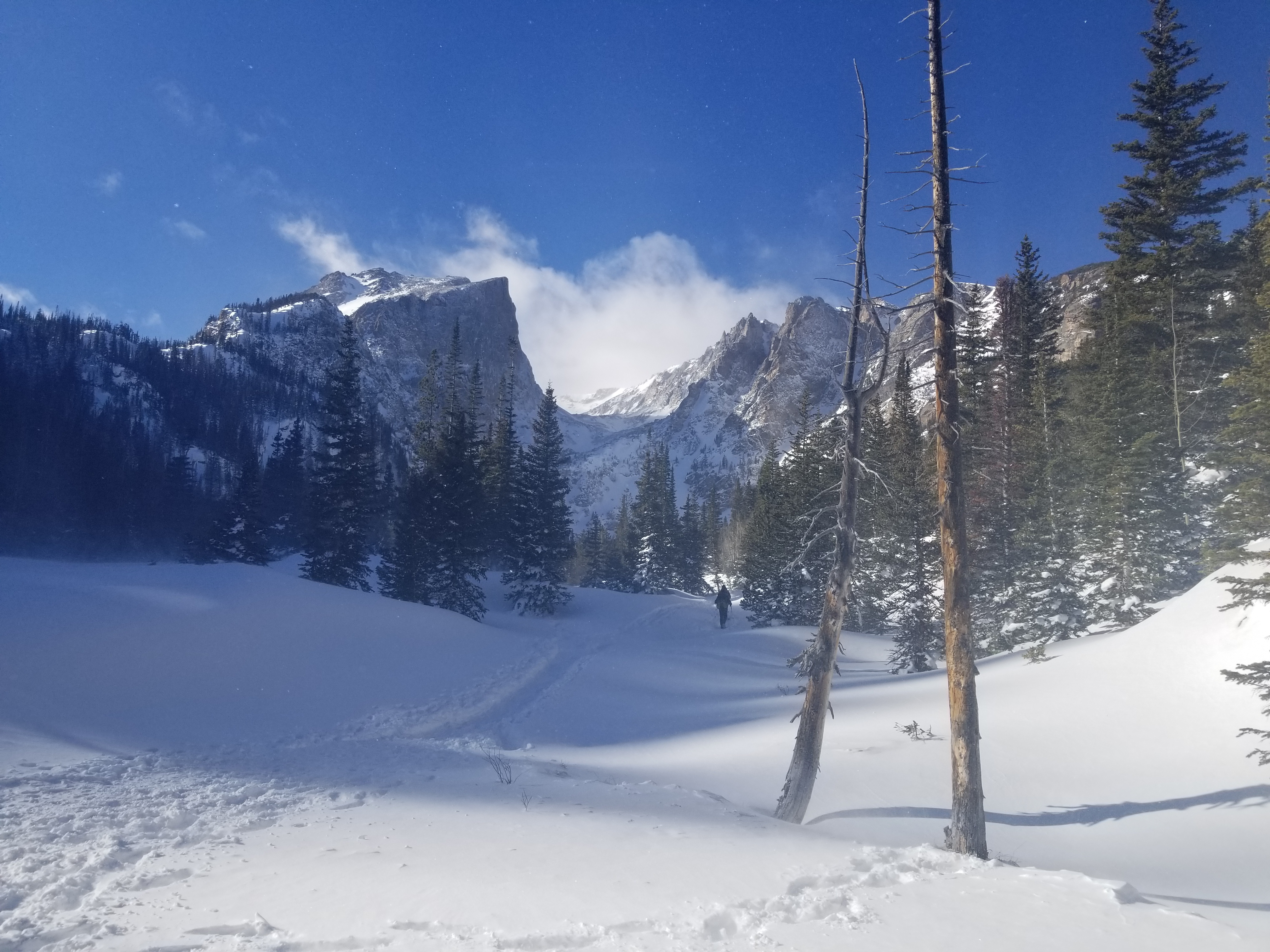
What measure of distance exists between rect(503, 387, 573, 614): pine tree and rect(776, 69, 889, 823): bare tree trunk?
2512 cm

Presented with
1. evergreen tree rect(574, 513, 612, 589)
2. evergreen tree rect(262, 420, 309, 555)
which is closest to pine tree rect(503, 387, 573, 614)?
evergreen tree rect(574, 513, 612, 589)

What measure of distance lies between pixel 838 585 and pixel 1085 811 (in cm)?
417

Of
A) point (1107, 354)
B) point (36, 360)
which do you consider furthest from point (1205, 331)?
point (36, 360)

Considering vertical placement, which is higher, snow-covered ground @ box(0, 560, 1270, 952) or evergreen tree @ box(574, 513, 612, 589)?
evergreen tree @ box(574, 513, 612, 589)

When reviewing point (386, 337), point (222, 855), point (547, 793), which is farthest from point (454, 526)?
point (386, 337)

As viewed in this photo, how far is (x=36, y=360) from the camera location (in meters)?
102

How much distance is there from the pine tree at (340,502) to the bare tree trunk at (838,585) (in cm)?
2336

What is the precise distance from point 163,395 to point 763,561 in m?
127

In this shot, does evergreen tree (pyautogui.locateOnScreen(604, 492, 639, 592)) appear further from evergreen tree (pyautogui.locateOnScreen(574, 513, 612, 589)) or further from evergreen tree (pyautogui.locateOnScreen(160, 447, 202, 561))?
evergreen tree (pyautogui.locateOnScreen(160, 447, 202, 561))

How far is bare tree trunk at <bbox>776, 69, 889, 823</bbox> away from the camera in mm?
8656

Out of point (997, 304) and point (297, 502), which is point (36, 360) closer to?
point (297, 502)

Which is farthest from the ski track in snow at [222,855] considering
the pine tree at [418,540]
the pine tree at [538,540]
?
the pine tree at [538,540]

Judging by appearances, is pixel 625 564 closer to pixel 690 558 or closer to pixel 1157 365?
pixel 690 558

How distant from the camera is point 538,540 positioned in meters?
34.4
